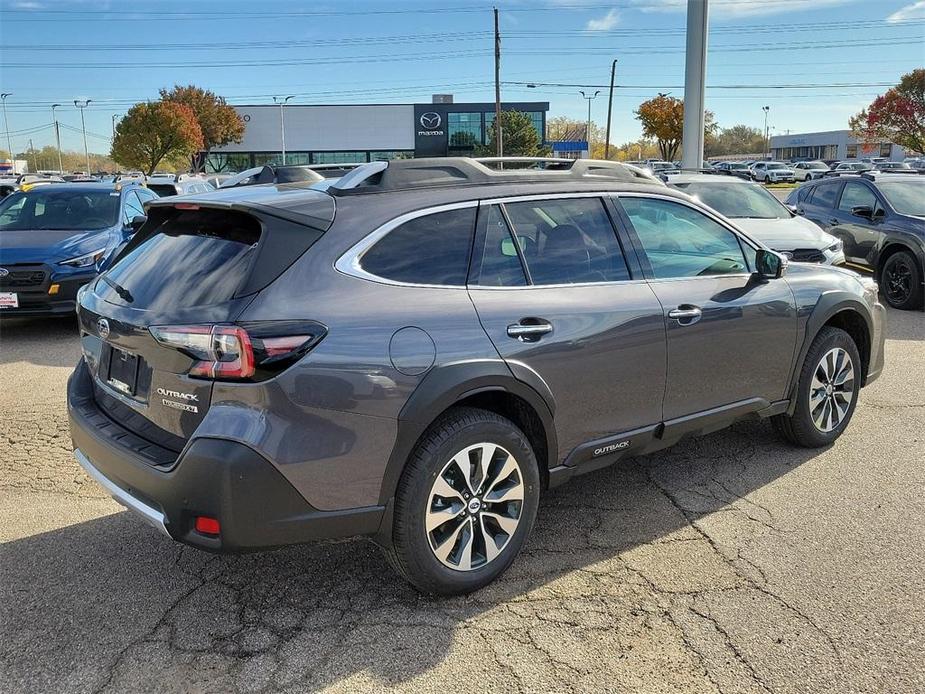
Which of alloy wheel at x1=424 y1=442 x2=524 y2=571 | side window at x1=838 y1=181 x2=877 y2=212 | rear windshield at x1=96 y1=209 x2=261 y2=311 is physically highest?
side window at x1=838 y1=181 x2=877 y2=212

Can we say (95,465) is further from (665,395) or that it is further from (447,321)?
(665,395)

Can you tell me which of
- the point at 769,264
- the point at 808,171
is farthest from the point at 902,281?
the point at 808,171

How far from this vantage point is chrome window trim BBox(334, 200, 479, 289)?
9.69ft

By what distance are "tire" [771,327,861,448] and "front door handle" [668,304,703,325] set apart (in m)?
1.14

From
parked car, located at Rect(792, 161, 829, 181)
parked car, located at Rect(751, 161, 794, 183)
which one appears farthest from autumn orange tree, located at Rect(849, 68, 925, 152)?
parked car, located at Rect(751, 161, 794, 183)

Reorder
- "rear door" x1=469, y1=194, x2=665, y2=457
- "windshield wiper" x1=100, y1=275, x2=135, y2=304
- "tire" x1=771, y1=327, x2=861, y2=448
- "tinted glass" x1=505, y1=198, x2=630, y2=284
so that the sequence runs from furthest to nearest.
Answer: "tire" x1=771, y1=327, x2=861, y2=448, "tinted glass" x1=505, y1=198, x2=630, y2=284, "rear door" x1=469, y1=194, x2=665, y2=457, "windshield wiper" x1=100, y1=275, x2=135, y2=304

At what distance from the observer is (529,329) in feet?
10.7

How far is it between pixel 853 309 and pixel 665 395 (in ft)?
6.02

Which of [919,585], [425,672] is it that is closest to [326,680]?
[425,672]

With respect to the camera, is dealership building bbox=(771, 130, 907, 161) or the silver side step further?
dealership building bbox=(771, 130, 907, 161)

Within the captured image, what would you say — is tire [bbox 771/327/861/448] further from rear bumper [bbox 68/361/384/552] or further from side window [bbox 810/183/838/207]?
side window [bbox 810/183/838/207]

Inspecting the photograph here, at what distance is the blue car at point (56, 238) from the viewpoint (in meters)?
8.27

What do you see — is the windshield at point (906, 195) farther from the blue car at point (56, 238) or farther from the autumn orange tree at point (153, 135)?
the autumn orange tree at point (153, 135)

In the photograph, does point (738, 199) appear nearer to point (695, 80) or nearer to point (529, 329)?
point (529, 329)
